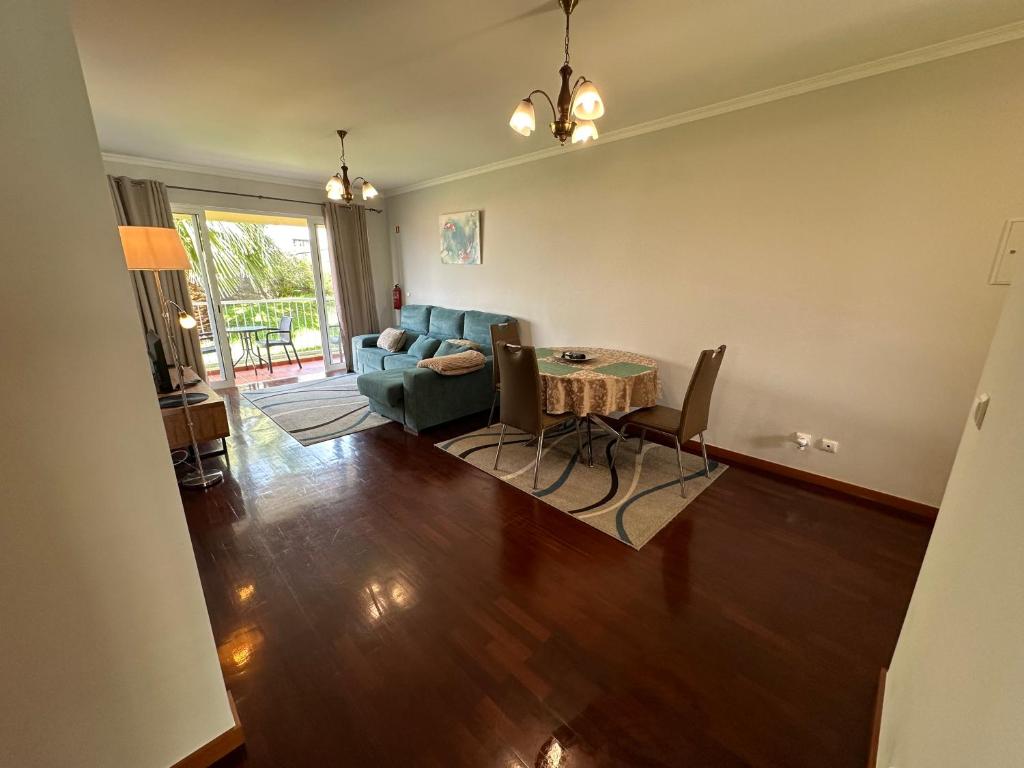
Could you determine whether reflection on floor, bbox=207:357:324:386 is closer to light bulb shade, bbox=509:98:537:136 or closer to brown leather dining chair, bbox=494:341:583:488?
brown leather dining chair, bbox=494:341:583:488

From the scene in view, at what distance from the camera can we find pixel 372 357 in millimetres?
5219

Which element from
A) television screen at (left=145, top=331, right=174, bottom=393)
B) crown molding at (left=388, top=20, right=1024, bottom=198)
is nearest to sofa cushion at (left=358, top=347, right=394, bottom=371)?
television screen at (left=145, top=331, right=174, bottom=393)

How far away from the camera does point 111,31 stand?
1.92m

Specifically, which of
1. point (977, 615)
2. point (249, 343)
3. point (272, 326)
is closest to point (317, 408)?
point (272, 326)

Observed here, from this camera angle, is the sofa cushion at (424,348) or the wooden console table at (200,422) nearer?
the wooden console table at (200,422)

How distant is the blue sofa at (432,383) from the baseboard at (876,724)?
3.15m

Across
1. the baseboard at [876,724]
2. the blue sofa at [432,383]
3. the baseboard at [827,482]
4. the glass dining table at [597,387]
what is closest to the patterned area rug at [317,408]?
the blue sofa at [432,383]

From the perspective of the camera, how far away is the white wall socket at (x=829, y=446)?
2.71m

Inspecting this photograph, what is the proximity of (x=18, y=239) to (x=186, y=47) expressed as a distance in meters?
2.06

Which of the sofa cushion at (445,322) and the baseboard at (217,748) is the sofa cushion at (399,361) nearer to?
the sofa cushion at (445,322)

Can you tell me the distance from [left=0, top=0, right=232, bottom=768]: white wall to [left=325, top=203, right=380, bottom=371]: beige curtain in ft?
17.1

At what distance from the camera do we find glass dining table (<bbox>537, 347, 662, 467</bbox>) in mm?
2773

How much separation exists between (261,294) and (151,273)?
168 centimetres

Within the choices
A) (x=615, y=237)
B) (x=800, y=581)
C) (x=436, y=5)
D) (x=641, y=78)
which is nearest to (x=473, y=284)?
(x=615, y=237)
